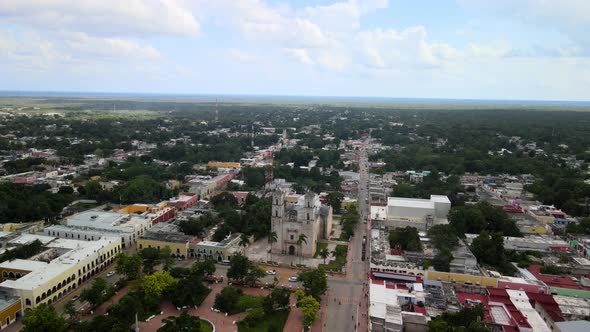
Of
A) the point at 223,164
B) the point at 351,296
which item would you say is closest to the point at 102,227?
the point at 351,296

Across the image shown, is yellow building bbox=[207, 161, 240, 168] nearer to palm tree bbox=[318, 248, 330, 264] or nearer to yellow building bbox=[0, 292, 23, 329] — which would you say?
palm tree bbox=[318, 248, 330, 264]

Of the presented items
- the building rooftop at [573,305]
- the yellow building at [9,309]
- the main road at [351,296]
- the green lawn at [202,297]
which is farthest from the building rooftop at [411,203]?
the yellow building at [9,309]

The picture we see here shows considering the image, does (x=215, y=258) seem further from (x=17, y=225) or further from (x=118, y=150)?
(x=118, y=150)

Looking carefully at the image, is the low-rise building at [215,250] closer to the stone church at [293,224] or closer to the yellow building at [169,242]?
the yellow building at [169,242]

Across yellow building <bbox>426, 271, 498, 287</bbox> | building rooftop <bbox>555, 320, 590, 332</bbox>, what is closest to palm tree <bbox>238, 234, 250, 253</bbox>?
yellow building <bbox>426, 271, 498, 287</bbox>

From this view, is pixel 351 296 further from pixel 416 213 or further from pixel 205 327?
pixel 416 213

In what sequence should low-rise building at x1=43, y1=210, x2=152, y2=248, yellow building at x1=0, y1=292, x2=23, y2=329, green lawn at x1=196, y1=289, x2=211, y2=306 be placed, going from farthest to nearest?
low-rise building at x1=43, y1=210, x2=152, y2=248
green lawn at x1=196, y1=289, x2=211, y2=306
yellow building at x1=0, y1=292, x2=23, y2=329
